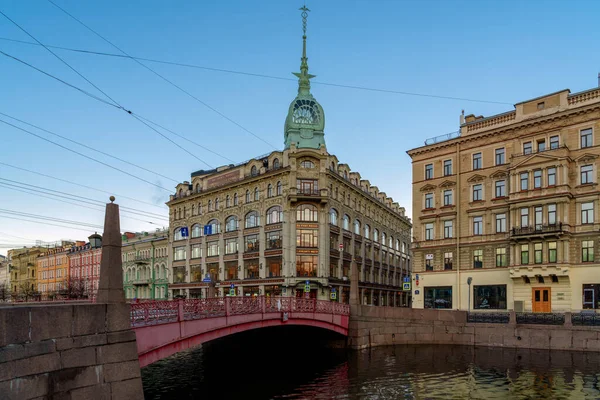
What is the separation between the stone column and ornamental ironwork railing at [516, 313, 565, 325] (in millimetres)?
30760

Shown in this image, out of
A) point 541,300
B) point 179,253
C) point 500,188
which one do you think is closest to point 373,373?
point 541,300

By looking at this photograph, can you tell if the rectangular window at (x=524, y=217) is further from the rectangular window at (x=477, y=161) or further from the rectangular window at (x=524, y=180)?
the rectangular window at (x=477, y=161)

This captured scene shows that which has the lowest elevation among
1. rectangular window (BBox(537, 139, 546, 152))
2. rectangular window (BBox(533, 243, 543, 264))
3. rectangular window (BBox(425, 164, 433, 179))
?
rectangular window (BBox(533, 243, 543, 264))

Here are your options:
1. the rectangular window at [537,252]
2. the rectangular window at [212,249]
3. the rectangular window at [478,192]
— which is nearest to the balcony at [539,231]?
the rectangular window at [537,252]

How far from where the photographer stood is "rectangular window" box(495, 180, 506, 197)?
4456 centimetres

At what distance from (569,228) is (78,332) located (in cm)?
3734

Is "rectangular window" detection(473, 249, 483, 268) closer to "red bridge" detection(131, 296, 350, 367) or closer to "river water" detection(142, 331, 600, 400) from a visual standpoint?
"river water" detection(142, 331, 600, 400)

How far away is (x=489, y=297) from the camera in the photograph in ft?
146

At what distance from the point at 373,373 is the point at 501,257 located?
21.4 m

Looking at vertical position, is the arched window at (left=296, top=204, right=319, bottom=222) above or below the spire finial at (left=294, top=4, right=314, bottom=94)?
below

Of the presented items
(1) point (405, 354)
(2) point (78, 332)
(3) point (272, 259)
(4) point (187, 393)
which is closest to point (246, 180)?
(3) point (272, 259)

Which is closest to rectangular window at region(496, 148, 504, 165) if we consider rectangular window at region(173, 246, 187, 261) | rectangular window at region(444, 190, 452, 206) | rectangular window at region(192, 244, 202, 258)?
rectangular window at region(444, 190, 452, 206)

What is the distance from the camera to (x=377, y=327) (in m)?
38.5

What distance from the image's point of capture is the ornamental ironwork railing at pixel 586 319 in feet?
112
